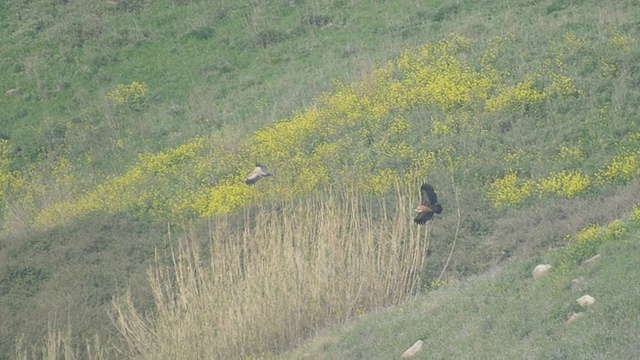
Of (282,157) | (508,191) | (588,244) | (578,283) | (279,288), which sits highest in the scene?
(578,283)

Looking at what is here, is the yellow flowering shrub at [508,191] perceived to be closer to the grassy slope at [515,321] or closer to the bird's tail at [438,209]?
the bird's tail at [438,209]

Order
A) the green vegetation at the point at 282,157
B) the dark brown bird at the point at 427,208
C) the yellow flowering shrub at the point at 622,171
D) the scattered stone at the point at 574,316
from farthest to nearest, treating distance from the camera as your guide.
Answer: the yellow flowering shrub at the point at 622,171 < the green vegetation at the point at 282,157 < the dark brown bird at the point at 427,208 < the scattered stone at the point at 574,316

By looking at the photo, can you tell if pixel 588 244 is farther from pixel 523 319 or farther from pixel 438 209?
pixel 438 209

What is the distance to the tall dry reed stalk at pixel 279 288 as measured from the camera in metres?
13.0

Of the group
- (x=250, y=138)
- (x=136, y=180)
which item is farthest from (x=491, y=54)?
(x=136, y=180)

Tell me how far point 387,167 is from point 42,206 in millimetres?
7191

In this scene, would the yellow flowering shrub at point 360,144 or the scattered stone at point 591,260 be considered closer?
the scattered stone at point 591,260

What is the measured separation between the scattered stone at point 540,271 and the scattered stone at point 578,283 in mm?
638

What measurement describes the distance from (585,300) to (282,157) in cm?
1139

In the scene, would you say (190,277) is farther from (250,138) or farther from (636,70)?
(636,70)

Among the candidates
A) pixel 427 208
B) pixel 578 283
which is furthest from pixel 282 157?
pixel 578 283

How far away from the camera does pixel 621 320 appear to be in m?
8.64

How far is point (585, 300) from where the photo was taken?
9344mm

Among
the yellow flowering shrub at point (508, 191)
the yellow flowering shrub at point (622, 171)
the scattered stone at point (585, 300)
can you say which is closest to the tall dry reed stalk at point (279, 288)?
the yellow flowering shrub at point (508, 191)
